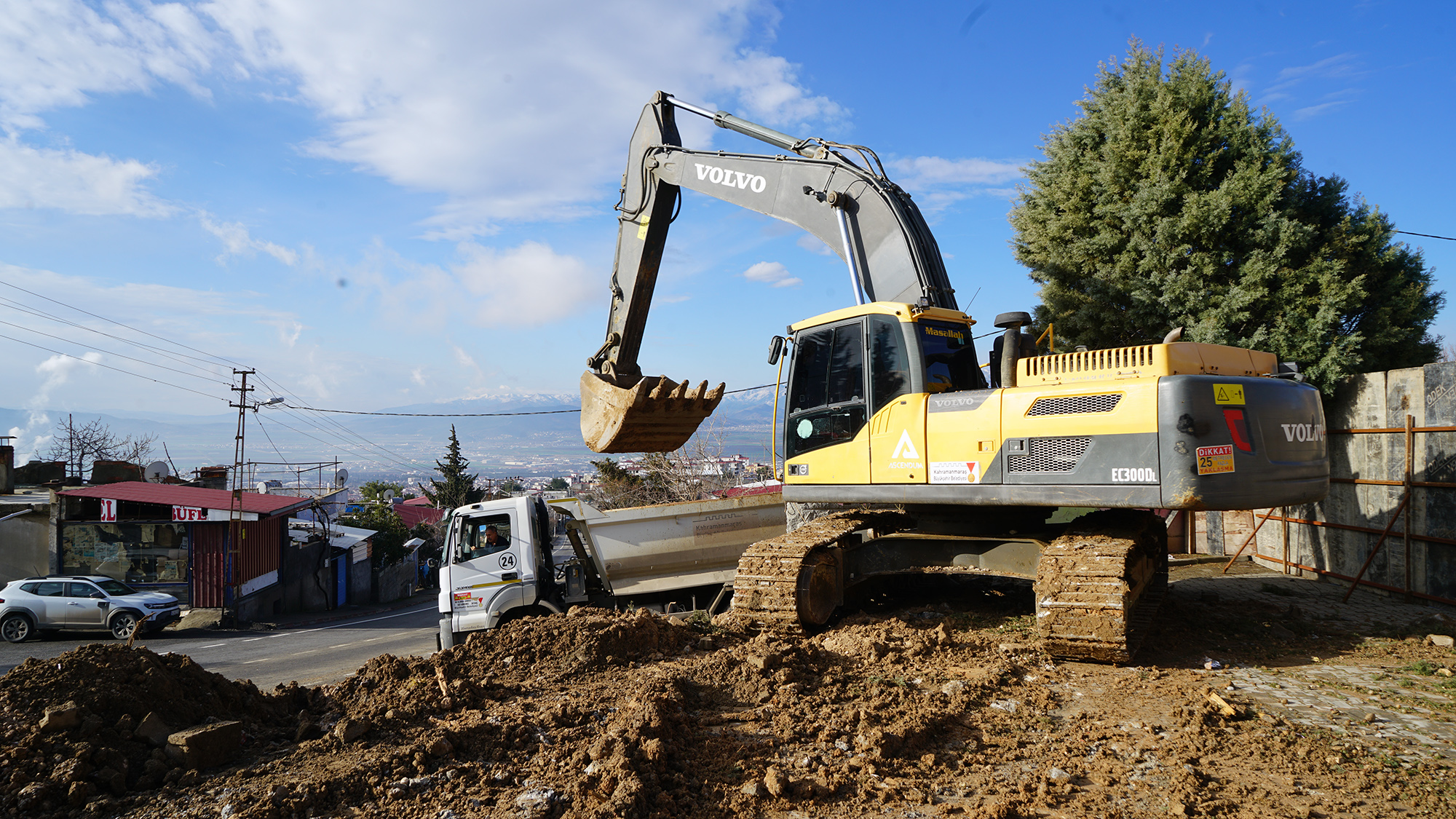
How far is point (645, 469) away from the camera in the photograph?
31.8 m

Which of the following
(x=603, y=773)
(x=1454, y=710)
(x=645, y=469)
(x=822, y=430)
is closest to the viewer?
(x=603, y=773)

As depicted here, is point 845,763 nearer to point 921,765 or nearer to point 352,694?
point 921,765

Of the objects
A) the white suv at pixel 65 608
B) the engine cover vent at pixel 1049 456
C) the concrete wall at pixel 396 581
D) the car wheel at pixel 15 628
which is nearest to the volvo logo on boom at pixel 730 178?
the engine cover vent at pixel 1049 456

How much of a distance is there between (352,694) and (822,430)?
4.69m

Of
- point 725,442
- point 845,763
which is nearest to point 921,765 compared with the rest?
point 845,763

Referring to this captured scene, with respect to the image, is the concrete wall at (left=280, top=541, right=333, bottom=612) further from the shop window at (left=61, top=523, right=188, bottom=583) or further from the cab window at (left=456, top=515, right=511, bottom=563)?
the cab window at (left=456, top=515, right=511, bottom=563)

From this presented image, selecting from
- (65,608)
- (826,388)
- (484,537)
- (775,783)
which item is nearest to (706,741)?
(775,783)

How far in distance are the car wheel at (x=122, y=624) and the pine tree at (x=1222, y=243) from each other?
2093 centimetres

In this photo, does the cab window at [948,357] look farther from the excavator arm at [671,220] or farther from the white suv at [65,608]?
the white suv at [65,608]

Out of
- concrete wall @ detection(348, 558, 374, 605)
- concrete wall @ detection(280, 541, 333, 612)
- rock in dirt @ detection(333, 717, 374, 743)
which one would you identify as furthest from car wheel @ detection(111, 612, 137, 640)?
rock in dirt @ detection(333, 717, 374, 743)

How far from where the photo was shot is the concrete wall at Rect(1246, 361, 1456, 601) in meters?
9.98

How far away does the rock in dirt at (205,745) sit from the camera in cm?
462

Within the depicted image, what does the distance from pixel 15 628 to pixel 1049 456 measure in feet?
70.7

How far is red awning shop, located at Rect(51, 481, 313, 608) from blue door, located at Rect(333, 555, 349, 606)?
8.95m
